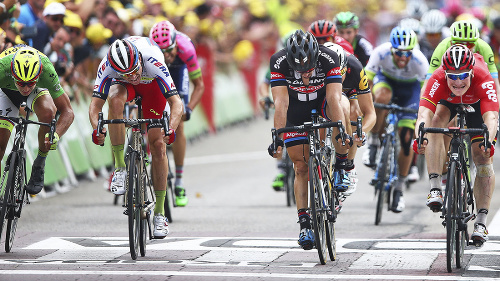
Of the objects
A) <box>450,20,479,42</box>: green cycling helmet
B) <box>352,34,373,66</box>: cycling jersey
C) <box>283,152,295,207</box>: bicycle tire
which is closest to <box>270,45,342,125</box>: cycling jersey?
<box>450,20,479,42</box>: green cycling helmet

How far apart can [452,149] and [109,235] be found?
12.9ft

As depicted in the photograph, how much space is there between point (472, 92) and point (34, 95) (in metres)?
4.04

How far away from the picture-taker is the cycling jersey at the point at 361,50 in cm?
1351

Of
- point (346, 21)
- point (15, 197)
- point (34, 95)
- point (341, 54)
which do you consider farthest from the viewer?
point (346, 21)

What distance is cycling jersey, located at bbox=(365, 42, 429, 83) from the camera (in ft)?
42.0

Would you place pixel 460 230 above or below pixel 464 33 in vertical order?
below

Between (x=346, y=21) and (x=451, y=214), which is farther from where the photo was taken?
(x=346, y=21)

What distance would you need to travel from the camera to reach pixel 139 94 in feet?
33.1

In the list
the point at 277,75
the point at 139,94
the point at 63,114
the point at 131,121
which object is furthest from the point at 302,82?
the point at 63,114

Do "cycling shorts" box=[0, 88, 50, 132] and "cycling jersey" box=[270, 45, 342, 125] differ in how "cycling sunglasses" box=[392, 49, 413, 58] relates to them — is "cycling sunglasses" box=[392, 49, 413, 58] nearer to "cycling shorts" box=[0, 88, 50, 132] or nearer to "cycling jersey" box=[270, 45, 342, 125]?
"cycling jersey" box=[270, 45, 342, 125]

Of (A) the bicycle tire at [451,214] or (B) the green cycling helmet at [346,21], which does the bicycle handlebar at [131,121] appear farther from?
(B) the green cycling helmet at [346,21]

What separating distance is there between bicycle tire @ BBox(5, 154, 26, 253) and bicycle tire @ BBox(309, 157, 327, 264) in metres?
2.68

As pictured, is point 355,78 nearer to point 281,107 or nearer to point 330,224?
point 281,107

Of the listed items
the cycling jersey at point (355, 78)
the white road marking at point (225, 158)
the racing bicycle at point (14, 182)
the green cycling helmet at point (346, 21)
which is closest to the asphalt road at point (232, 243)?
the racing bicycle at point (14, 182)
